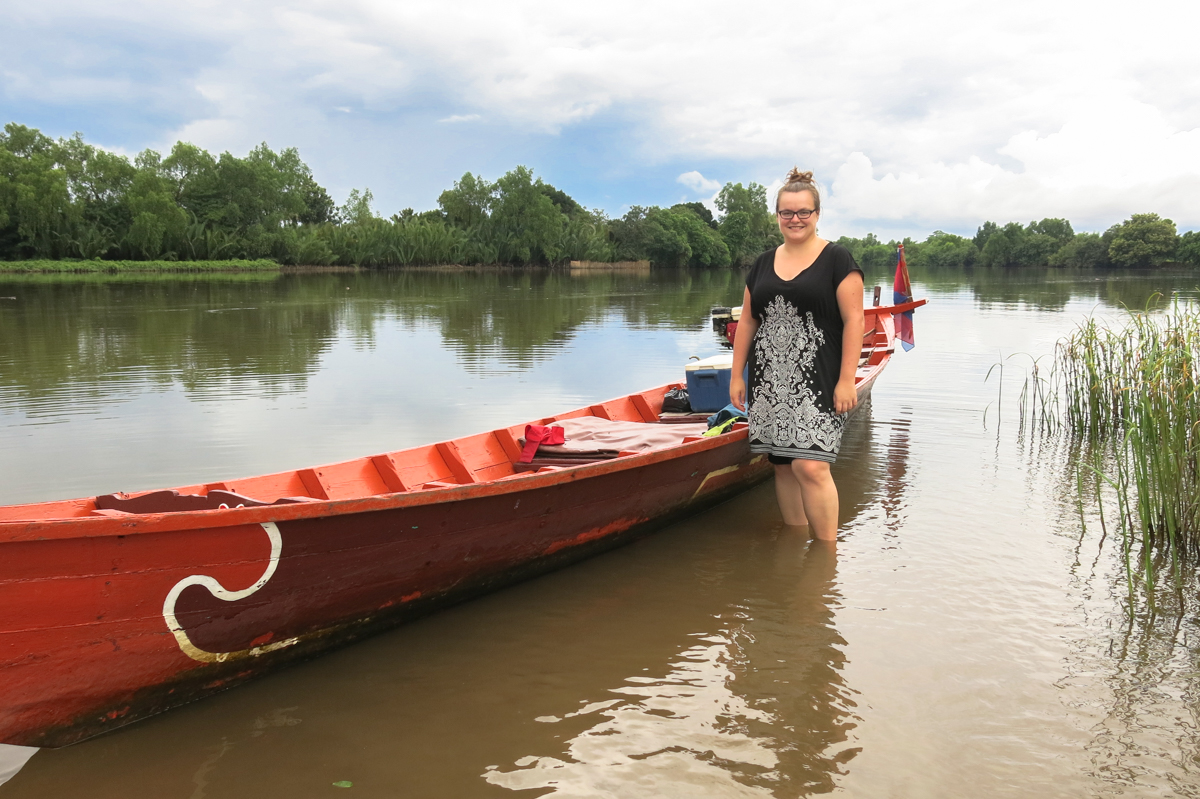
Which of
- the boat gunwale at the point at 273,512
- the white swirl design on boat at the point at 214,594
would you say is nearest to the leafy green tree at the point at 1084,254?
the boat gunwale at the point at 273,512

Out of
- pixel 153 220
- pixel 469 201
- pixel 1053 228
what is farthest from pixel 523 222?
pixel 1053 228

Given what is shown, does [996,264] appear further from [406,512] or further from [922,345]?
[406,512]

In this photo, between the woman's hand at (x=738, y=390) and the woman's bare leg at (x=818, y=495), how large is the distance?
20.9 inches

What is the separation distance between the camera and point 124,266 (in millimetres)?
51688

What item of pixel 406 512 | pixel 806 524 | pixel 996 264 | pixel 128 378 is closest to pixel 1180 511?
pixel 806 524

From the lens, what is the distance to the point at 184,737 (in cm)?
Result: 316

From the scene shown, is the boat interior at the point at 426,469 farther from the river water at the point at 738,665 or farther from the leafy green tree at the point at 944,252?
the leafy green tree at the point at 944,252

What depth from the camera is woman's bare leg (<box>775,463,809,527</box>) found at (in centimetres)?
503

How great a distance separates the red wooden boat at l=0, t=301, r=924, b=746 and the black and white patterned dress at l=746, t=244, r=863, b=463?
0.78 metres

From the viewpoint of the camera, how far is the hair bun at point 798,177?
4363 millimetres

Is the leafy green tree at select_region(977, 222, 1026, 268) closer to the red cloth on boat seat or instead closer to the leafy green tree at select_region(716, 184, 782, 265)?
the leafy green tree at select_region(716, 184, 782, 265)

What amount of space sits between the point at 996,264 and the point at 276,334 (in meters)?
125

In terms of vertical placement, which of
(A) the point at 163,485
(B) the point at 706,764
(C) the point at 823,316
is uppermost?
(C) the point at 823,316

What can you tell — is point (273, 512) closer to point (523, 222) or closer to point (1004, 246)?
point (523, 222)
